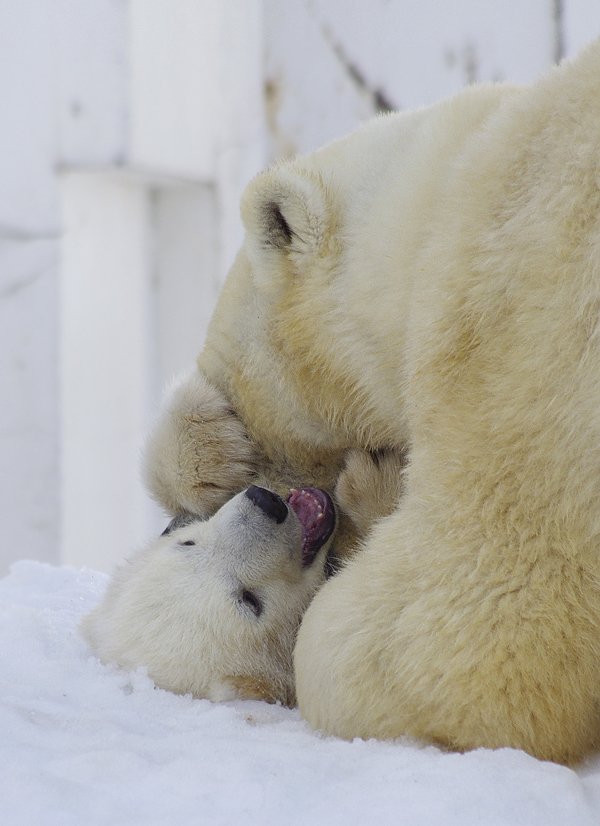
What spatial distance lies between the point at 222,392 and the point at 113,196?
215cm

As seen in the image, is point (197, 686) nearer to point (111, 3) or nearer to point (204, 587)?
point (204, 587)

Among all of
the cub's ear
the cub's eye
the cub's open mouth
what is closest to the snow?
the cub's eye

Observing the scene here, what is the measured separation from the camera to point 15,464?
3.18 metres

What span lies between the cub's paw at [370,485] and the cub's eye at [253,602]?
18 cm

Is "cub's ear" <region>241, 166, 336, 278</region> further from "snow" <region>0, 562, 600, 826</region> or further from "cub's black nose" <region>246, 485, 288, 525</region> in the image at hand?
"snow" <region>0, 562, 600, 826</region>

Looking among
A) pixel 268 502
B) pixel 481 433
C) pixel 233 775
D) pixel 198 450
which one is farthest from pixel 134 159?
pixel 233 775

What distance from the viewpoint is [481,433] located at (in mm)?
951

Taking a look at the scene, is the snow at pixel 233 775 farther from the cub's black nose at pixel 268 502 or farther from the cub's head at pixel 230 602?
the cub's black nose at pixel 268 502

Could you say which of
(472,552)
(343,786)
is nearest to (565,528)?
(472,552)

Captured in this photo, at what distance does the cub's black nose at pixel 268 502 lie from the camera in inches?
54.1

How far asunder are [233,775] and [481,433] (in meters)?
0.40

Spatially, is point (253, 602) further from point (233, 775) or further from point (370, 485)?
point (233, 775)

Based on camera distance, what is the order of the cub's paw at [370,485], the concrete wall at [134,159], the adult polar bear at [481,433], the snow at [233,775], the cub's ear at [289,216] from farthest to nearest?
the concrete wall at [134,159] → the cub's paw at [370,485] → the cub's ear at [289,216] → the adult polar bear at [481,433] → the snow at [233,775]

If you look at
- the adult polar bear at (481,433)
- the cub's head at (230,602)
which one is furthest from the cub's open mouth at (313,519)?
the adult polar bear at (481,433)
